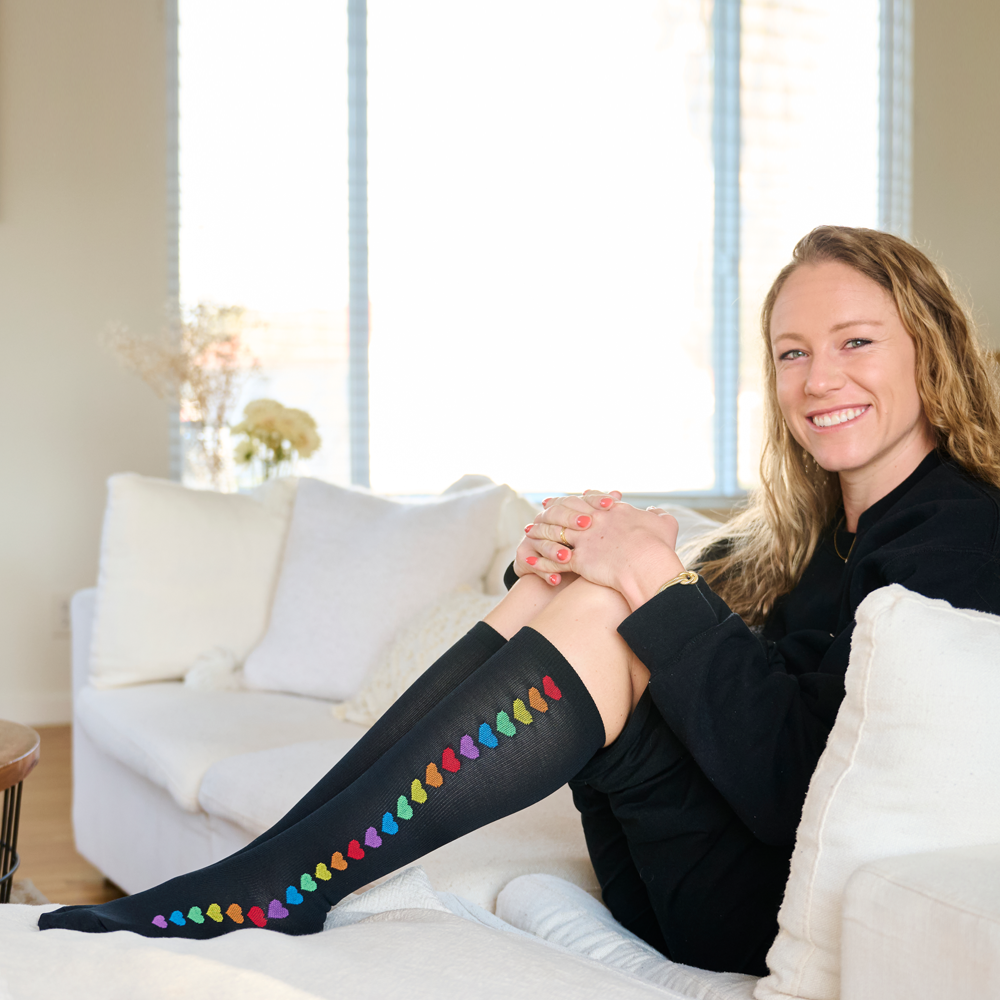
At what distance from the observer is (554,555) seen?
124 centimetres

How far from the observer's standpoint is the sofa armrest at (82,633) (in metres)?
2.48

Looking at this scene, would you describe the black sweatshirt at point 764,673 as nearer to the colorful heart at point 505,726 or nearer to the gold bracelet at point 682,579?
the gold bracelet at point 682,579

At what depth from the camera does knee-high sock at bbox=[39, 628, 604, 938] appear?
100 centimetres

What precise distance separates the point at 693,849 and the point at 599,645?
23 centimetres

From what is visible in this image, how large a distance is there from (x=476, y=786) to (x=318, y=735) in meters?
1.06

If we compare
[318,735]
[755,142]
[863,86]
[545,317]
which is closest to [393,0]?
[545,317]

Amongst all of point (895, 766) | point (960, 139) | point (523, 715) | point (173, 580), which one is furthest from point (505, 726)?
point (960, 139)

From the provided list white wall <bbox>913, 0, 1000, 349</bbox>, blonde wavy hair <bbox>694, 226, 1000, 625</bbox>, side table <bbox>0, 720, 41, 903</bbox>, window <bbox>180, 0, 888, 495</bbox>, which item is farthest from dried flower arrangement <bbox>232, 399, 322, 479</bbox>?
white wall <bbox>913, 0, 1000, 349</bbox>

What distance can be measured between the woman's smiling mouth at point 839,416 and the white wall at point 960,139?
3.66 metres

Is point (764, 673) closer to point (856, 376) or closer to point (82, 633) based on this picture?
point (856, 376)

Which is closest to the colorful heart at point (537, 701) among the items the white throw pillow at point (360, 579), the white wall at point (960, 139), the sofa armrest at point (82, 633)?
the white throw pillow at point (360, 579)

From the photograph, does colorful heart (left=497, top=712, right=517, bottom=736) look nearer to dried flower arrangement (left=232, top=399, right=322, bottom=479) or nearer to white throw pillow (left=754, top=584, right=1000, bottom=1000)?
white throw pillow (left=754, top=584, right=1000, bottom=1000)

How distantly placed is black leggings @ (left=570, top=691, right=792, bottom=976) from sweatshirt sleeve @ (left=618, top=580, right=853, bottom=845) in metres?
0.05

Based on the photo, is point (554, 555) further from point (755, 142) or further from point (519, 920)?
point (755, 142)
